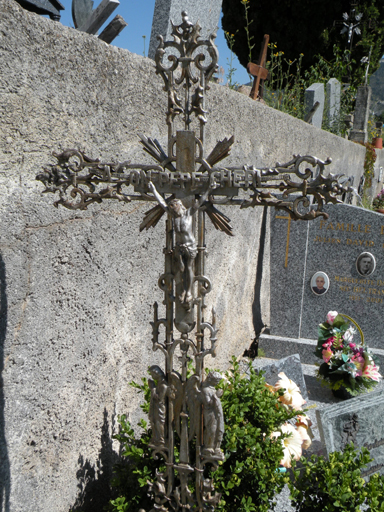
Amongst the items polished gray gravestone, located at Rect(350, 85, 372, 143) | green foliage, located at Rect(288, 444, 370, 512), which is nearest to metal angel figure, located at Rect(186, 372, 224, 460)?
green foliage, located at Rect(288, 444, 370, 512)

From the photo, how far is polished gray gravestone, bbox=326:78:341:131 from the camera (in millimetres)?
9234

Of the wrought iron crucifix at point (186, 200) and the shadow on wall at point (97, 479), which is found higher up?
the wrought iron crucifix at point (186, 200)

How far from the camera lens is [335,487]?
177 cm

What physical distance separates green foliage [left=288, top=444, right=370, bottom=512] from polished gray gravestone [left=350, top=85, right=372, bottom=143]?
1060 cm

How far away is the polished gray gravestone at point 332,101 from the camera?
9.23 m

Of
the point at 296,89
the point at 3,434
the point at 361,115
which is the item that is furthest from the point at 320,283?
the point at 361,115

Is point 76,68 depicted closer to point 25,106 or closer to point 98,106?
point 98,106

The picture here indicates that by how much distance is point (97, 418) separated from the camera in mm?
2102

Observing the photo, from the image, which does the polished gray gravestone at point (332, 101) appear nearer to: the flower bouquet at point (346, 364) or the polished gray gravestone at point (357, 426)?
the flower bouquet at point (346, 364)

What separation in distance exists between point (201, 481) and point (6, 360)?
2.44 feet

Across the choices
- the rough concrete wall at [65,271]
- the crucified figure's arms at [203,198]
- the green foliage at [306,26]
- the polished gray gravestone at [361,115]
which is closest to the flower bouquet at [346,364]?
the rough concrete wall at [65,271]

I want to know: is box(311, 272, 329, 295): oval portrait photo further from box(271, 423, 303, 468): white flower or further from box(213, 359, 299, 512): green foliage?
box(213, 359, 299, 512): green foliage

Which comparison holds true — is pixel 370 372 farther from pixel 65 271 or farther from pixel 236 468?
pixel 65 271

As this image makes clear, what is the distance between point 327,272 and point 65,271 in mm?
2978
